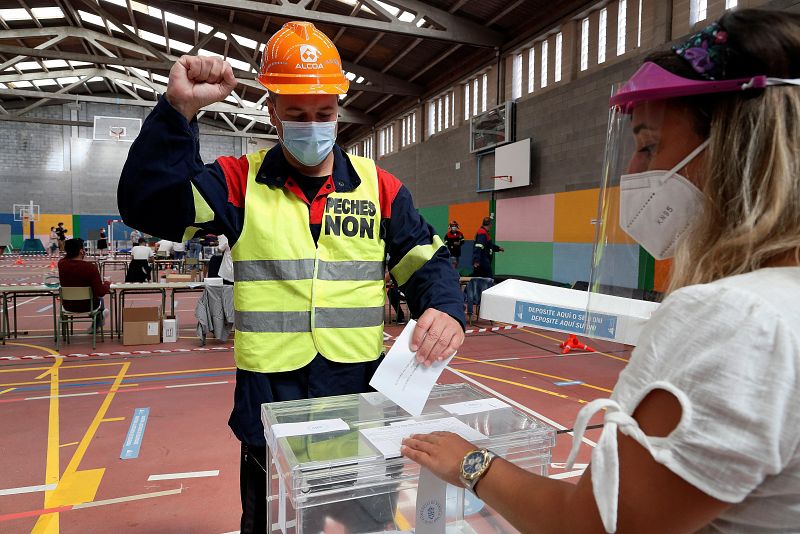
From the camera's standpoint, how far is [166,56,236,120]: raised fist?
1447mm

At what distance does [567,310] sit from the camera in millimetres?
1894

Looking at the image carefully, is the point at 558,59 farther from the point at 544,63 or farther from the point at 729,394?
the point at 729,394

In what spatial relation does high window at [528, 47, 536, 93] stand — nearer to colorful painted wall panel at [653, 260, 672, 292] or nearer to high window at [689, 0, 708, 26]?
high window at [689, 0, 708, 26]

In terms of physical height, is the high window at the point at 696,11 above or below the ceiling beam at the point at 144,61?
below

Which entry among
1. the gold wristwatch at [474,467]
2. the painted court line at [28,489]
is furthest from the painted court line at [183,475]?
the gold wristwatch at [474,467]

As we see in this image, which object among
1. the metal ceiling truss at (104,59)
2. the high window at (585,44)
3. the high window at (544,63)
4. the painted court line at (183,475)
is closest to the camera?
the painted court line at (183,475)

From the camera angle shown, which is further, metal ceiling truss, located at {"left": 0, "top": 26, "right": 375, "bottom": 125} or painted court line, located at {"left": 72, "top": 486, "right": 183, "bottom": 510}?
metal ceiling truss, located at {"left": 0, "top": 26, "right": 375, "bottom": 125}

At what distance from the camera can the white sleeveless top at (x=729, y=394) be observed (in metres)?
0.59

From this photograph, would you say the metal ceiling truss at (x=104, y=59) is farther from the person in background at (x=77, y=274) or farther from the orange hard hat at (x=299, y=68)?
the orange hard hat at (x=299, y=68)

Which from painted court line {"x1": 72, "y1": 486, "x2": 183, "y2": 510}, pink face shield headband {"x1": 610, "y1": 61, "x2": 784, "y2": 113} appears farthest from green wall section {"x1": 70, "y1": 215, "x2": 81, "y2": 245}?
pink face shield headband {"x1": 610, "y1": 61, "x2": 784, "y2": 113}

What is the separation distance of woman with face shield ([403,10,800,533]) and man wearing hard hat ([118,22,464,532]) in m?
0.71

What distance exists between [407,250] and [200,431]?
3.17m

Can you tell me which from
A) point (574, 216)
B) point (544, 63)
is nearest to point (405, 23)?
point (544, 63)

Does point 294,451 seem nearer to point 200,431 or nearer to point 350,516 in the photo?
point 350,516
